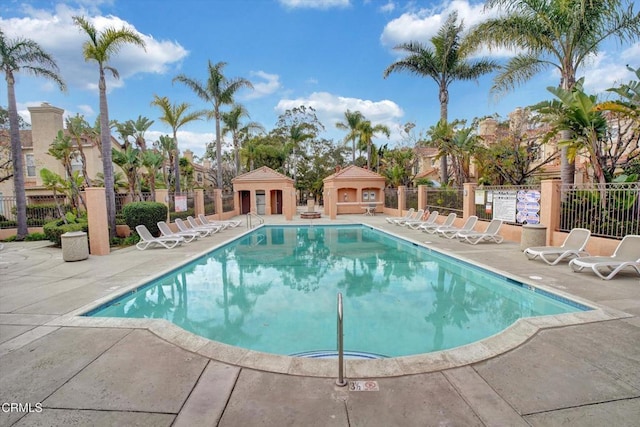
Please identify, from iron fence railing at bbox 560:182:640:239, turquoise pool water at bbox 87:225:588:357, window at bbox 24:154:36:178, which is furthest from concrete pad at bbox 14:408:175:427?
window at bbox 24:154:36:178

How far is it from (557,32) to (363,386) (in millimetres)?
14532

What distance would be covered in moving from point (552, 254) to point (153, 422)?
10.1 m

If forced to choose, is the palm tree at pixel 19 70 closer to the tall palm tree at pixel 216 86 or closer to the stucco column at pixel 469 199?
the tall palm tree at pixel 216 86

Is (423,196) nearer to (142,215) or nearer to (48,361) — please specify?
(142,215)

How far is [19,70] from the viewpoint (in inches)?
566

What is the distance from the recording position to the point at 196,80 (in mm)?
24781

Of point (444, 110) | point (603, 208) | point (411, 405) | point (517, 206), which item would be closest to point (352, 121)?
point (444, 110)

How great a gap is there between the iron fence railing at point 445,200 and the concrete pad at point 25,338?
16.8 m

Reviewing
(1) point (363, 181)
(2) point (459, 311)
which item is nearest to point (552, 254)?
(2) point (459, 311)

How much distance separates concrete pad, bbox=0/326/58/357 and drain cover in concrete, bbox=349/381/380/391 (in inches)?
172

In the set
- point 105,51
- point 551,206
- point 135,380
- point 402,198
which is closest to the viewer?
point 135,380

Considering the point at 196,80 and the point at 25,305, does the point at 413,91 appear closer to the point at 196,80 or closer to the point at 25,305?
the point at 196,80

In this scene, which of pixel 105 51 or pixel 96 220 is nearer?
pixel 96 220

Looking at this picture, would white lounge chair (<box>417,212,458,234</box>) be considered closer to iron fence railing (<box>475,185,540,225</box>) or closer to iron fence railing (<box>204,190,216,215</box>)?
iron fence railing (<box>475,185,540,225</box>)
